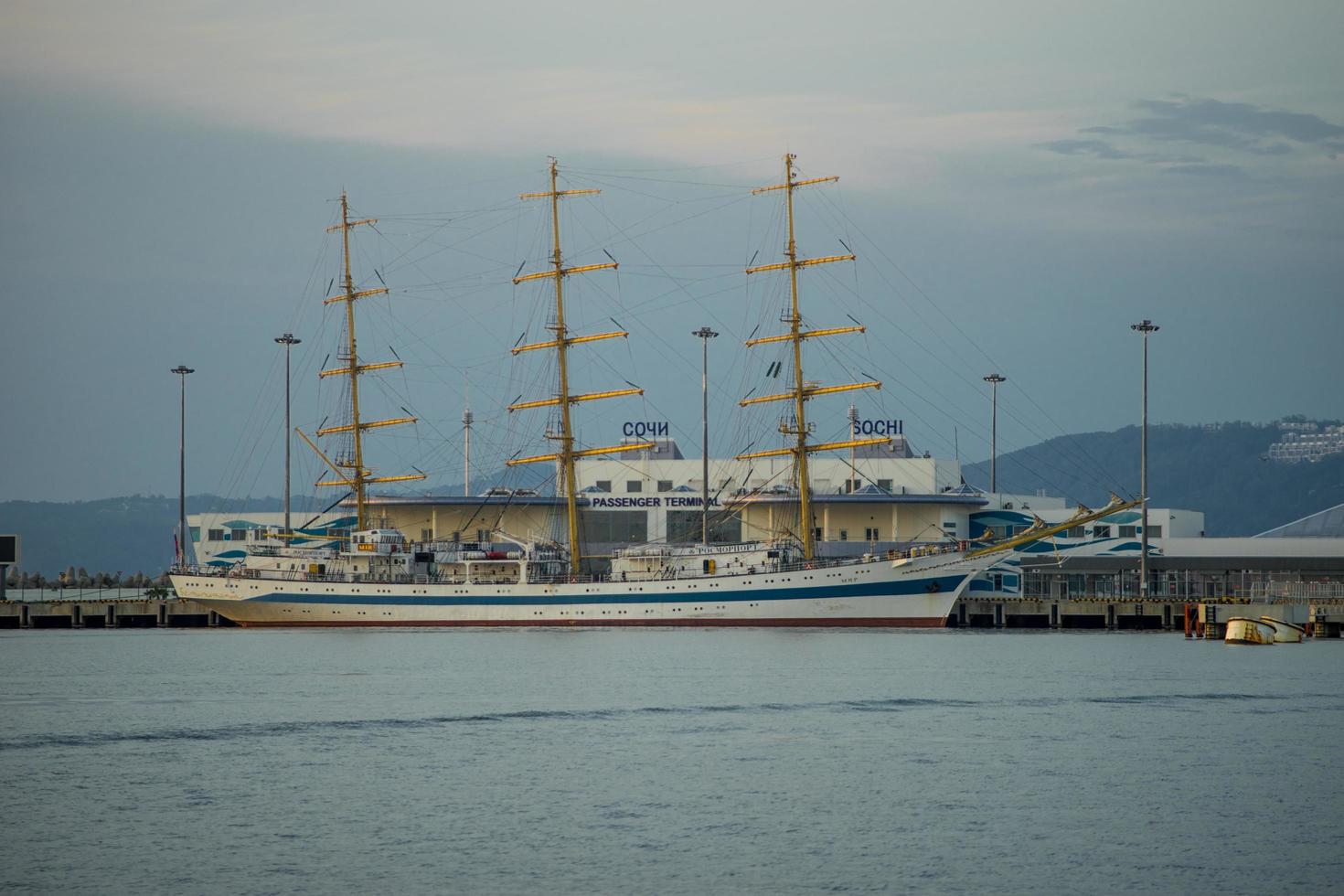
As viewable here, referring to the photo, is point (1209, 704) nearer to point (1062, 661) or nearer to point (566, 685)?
point (1062, 661)

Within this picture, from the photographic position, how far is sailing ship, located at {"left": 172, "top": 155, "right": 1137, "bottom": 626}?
84.9 m

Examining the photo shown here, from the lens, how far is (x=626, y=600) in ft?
288

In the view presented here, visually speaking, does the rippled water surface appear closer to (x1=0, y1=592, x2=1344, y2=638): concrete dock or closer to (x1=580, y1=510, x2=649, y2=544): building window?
(x1=0, y1=592, x2=1344, y2=638): concrete dock

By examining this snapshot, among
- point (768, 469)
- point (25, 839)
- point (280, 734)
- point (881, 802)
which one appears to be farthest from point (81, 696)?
point (768, 469)

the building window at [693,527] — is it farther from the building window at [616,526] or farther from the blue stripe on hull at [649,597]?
the blue stripe on hull at [649,597]

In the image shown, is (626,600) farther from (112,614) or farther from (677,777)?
(677,777)

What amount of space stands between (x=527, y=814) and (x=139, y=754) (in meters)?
12.1

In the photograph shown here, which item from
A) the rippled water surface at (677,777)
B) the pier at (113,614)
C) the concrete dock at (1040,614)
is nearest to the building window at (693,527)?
the concrete dock at (1040,614)

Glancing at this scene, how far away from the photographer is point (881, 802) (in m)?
32.2

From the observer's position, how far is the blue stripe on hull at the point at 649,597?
84.4 m

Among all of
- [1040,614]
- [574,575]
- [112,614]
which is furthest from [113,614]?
[1040,614]

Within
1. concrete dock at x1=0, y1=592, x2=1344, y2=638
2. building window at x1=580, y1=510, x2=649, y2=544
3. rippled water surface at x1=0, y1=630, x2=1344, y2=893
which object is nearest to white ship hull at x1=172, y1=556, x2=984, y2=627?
concrete dock at x1=0, y1=592, x2=1344, y2=638

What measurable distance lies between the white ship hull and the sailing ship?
7 centimetres

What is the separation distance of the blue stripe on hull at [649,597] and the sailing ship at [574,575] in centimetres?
7
